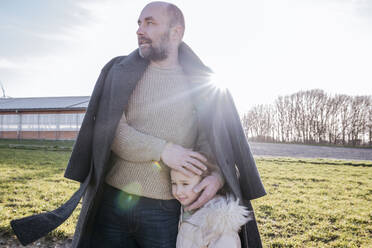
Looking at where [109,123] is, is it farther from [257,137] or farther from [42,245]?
[257,137]

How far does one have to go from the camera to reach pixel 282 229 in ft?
15.5

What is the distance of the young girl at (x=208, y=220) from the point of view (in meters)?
1.68

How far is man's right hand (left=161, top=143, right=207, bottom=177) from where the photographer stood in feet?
5.40

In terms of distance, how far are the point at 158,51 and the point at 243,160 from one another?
95cm

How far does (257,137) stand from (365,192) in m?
39.5

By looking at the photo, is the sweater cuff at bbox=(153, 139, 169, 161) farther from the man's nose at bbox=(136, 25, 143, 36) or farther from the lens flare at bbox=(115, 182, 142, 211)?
the man's nose at bbox=(136, 25, 143, 36)

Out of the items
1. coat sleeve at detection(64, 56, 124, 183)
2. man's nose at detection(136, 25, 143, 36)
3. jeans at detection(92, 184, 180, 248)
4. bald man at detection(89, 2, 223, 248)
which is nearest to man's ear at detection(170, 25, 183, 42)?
bald man at detection(89, 2, 223, 248)

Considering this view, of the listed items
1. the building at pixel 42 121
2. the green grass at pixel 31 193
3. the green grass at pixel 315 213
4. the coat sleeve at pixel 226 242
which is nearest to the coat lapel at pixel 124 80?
the coat sleeve at pixel 226 242

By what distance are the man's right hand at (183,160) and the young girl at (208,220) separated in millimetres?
64

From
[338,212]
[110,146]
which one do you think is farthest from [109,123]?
[338,212]

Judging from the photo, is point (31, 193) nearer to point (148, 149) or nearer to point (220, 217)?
point (148, 149)

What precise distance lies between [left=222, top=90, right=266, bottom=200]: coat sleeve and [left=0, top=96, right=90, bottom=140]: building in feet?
99.6

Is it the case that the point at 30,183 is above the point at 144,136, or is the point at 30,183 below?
below

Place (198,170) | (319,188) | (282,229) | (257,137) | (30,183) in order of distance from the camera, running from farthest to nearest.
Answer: (257,137) → (319,188) → (30,183) → (282,229) → (198,170)
